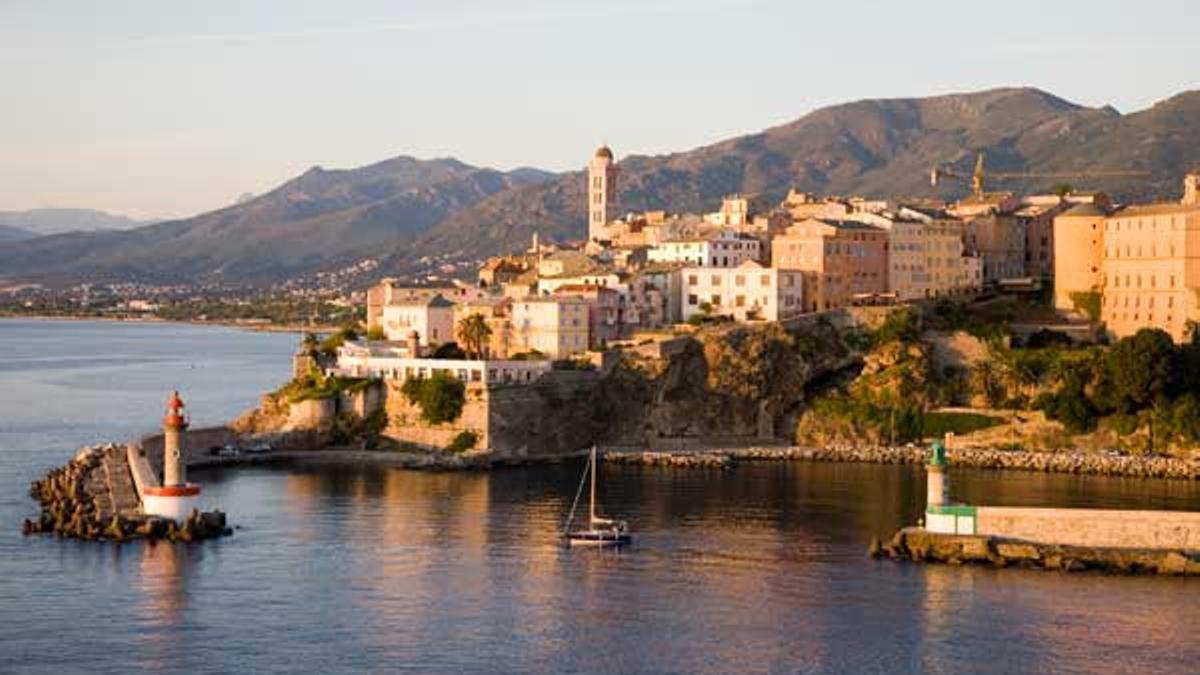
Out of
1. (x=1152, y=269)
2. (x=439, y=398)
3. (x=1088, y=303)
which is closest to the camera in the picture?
(x=439, y=398)

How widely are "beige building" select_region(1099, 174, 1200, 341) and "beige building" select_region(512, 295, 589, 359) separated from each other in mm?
18373

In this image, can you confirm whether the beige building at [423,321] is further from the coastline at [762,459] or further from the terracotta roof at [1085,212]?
the terracotta roof at [1085,212]

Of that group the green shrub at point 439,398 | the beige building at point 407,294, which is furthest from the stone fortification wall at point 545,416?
the beige building at point 407,294

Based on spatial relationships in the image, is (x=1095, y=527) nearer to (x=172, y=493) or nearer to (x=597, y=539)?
(x=597, y=539)

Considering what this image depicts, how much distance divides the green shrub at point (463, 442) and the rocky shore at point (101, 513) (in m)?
11.1

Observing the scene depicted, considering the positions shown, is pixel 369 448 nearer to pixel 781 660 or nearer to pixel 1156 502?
pixel 1156 502

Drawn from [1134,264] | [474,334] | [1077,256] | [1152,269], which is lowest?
[474,334]

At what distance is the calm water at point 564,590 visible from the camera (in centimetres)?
3253

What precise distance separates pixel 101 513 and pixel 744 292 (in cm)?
2877

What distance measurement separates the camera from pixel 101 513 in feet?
151

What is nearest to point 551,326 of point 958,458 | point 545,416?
point 545,416

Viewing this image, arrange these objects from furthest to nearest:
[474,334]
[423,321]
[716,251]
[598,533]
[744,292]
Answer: [716,251] → [423,321] → [744,292] → [474,334] → [598,533]

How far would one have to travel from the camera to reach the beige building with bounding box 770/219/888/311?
229 ft

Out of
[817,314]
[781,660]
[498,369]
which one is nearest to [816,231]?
[817,314]
